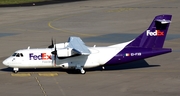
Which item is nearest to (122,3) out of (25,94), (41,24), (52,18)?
(52,18)

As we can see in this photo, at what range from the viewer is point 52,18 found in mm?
80875

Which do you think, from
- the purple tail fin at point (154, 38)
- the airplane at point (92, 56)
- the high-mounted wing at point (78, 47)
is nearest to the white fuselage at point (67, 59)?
the airplane at point (92, 56)

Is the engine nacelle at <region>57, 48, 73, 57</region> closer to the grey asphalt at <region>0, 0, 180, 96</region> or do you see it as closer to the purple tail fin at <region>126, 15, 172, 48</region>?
the grey asphalt at <region>0, 0, 180, 96</region>

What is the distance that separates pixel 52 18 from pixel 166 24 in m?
40.7

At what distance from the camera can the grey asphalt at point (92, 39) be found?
37031 millimetres

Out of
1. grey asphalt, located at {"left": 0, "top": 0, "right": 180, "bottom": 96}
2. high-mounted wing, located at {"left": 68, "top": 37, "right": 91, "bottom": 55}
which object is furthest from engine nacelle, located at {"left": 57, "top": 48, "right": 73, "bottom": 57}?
grey asphalt, located at {"left": 0, "top": 0, "right": 180, "bottom": 96}

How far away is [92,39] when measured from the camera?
199 feet

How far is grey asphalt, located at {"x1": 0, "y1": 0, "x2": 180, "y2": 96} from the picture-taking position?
1458 inches

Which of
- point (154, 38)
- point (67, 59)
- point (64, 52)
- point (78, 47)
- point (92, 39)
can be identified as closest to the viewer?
point (64, 52)

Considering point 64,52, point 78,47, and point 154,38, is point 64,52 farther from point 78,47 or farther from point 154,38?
point 154,38

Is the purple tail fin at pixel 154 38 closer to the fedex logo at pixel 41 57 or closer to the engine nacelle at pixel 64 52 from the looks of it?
the engine nacelle at pixel 64 52

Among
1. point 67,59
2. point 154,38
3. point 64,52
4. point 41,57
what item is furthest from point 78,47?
point 154,38

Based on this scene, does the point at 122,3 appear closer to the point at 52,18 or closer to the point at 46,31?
the point at 52,18

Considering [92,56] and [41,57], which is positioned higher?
[92,56]
